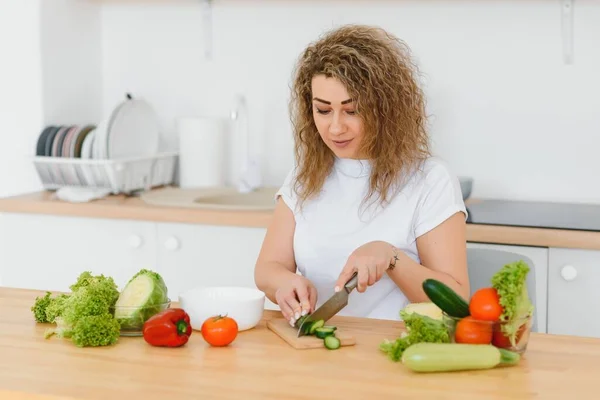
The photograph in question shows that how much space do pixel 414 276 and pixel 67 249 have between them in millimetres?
1624

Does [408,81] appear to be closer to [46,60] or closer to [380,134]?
[380,134]

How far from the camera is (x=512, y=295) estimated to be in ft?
5.00

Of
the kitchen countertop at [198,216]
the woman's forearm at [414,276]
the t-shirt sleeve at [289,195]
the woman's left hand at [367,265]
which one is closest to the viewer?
the woman's left hand at [367,265]

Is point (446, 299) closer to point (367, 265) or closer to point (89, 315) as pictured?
point (367, 265)

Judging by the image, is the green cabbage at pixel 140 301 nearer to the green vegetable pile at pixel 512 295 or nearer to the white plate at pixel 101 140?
the green vegetable pile at pixel 512 295

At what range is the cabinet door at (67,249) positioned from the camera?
3170mm

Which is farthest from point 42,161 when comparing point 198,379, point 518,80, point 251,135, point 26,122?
point 198,379

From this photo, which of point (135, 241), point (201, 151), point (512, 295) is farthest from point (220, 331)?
point (201, 151)

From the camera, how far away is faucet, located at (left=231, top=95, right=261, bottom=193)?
343cm

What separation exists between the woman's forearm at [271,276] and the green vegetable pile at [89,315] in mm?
430

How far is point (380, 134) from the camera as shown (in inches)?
84.5

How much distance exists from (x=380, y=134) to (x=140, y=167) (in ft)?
5.02

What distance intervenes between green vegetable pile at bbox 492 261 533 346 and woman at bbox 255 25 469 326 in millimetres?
416

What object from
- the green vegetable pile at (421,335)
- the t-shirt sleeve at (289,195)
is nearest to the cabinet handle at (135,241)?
the t-shirt sleeve at (289,195)
